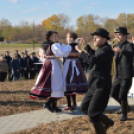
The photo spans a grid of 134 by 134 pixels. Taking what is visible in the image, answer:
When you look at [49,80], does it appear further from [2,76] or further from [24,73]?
[24,73]

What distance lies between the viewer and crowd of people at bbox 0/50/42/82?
10.2 meters

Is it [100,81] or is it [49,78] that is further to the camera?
[49,78]

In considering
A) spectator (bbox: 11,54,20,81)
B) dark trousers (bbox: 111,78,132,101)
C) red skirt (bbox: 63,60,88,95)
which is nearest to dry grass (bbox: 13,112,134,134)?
dark trousers (bbox: 111,78,132,101)

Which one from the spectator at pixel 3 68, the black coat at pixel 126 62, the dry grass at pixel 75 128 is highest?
the black coat at pixel 126 62

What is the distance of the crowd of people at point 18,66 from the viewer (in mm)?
10164

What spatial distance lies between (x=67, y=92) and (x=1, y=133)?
1.67m

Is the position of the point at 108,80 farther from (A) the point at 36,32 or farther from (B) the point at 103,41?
(A) the point at 36,32

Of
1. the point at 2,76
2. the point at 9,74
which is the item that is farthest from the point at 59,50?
the point at 9,74

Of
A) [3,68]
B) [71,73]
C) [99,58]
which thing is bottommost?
[3,68]

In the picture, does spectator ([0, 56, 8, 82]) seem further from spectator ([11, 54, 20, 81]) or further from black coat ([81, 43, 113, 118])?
black coat ([81, 43, 113, 118])

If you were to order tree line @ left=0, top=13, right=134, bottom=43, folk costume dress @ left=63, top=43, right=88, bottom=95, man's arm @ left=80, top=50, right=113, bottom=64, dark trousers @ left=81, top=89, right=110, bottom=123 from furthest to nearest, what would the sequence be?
tree line @ left=0, top=13, right=134, bottom=43
folk costume dress @ left=63, top=43, right=88, bottom=95
dark trousers @ left=81, top=89, right=110, bottom=123
man's arm @ left=80, top=50, right=113, bottom=64

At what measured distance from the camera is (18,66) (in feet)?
33.7

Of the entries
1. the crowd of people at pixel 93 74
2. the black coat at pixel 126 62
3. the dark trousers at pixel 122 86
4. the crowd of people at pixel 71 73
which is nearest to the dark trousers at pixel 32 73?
the crowd of people at pixel 93 74

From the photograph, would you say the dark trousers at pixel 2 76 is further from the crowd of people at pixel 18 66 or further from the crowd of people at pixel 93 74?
the crowd of people at pixel 93 74
